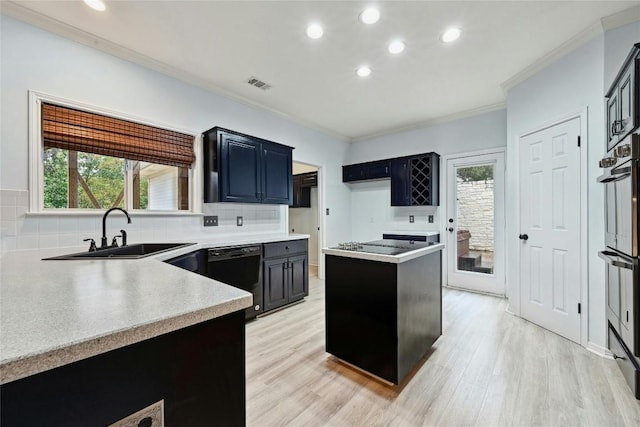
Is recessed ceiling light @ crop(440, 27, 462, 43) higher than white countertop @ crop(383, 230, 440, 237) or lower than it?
higher

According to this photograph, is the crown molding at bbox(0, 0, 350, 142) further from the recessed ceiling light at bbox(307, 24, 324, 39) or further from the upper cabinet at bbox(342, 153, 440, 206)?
the upper cabinet at bbox(342, 153, 440, 206)

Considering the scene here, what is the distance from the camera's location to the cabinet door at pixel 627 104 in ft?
5.50

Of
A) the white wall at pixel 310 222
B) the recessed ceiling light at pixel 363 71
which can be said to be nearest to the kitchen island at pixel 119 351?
the recessed ceiling light at pixel 363 71

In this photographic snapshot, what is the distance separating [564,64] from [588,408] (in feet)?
9.41

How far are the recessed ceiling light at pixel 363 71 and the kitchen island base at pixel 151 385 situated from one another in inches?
114

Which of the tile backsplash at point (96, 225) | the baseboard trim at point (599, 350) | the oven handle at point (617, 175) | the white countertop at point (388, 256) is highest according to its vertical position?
the oven handle at point (617, 175)

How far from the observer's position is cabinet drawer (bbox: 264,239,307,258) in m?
3.15

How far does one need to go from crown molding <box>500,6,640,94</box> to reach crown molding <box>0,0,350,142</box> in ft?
10.5

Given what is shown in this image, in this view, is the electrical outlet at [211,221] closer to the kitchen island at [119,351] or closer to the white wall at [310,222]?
the kitchen island at [119,351]

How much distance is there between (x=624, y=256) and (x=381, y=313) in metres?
1.62

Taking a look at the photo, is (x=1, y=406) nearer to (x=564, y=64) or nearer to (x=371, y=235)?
(x=564, y=64)

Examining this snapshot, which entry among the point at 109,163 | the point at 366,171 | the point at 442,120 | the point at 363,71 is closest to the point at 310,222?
the point at 366,171

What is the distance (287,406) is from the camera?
1680mm

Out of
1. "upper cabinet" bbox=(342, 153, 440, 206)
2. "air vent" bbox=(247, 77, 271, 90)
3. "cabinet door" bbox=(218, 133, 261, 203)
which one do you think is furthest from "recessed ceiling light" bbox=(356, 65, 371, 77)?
"upper cabinet" bbox=(342, 153, 440, 206)
